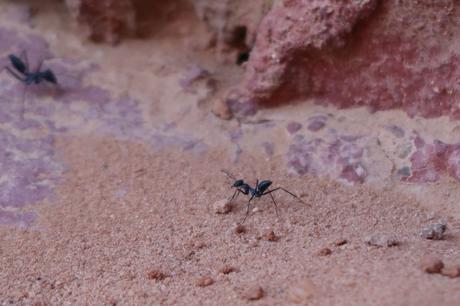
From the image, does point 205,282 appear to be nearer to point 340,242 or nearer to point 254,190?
point 340,242

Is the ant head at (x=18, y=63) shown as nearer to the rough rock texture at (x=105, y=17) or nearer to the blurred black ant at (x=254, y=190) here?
the rough rock texture at (x=105, y=17)

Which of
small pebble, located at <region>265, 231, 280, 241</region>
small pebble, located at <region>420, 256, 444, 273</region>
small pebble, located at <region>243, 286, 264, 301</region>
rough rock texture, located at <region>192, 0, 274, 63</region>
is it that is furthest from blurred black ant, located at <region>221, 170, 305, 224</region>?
rough rock texture, located at <region>192, 0, 274, 63</region>

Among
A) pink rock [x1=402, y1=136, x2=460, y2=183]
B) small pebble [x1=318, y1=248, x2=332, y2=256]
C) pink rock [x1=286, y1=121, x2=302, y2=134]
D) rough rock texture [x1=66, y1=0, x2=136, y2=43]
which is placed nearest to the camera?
small pebble [x1=318, y1=248, x2=332, y2=256]

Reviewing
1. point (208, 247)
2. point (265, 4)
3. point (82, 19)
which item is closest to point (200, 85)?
point (265, 4)

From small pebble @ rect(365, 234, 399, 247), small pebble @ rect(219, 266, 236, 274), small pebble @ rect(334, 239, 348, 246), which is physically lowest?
small pebble @ rect(219, 266, 236, 274)

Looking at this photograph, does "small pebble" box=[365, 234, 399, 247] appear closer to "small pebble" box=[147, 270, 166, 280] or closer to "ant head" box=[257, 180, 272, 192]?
"ant head" box=[257, 180, 272, 192]

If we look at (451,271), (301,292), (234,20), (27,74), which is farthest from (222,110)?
(451,271)
